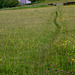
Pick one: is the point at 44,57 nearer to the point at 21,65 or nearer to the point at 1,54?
the point at 21,65

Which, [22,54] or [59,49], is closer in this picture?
[22,54]

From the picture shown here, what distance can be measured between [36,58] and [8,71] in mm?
2058

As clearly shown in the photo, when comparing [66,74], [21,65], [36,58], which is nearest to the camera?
[66,74]

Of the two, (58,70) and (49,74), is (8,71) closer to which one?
(49,74)

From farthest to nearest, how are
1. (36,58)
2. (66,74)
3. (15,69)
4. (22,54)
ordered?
(22,54) < (36,58) < (15,69) < (66,74)

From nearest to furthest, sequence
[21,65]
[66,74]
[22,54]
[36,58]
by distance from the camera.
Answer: [66,74]
[21,65]
[36,58]
[22,54]

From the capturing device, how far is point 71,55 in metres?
7.85

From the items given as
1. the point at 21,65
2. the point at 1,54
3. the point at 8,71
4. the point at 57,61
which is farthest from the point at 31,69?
the point at 1,54

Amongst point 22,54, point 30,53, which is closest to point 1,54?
point 22,54

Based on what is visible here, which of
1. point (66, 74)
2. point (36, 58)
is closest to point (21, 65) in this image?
point (36, 58)

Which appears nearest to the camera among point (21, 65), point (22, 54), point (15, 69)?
point (15, 69)

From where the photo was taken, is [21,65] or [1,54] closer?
[21,65]

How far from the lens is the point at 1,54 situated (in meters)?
8.13

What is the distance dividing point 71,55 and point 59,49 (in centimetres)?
117
